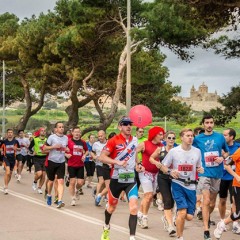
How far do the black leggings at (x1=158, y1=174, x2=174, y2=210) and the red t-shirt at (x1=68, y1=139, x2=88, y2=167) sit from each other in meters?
3.86

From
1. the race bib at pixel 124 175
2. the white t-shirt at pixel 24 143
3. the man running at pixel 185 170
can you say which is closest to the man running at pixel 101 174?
the race bib at pixel 124 175

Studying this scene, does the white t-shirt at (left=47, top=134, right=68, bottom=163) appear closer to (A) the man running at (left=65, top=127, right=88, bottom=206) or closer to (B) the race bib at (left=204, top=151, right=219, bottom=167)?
(A) the man running at (left=65, top=127, right=88, bottom=206)

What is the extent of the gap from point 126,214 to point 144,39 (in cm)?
1228

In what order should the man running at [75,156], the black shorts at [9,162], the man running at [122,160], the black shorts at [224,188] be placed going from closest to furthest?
the man running at [122,160] → the black shorts at [224,188] → the man running at [75,156] → the black shorts at [9,162]

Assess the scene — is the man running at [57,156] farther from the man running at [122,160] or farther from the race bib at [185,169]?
the race bib at [185,169]

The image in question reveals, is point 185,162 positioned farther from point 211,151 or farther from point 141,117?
point 141,117

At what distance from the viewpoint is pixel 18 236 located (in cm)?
943

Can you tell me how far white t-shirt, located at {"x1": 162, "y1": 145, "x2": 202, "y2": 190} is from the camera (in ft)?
28.0

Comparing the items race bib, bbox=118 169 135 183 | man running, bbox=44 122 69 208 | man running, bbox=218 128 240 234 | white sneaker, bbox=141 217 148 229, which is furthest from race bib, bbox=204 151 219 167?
man running, bbox=44 122 69 208

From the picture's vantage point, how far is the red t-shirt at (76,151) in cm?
1387

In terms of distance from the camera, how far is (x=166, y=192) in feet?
33.2

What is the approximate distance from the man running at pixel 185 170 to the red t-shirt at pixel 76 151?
5488 millimetres

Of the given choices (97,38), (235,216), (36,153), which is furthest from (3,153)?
(97,38)

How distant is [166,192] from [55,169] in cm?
414
